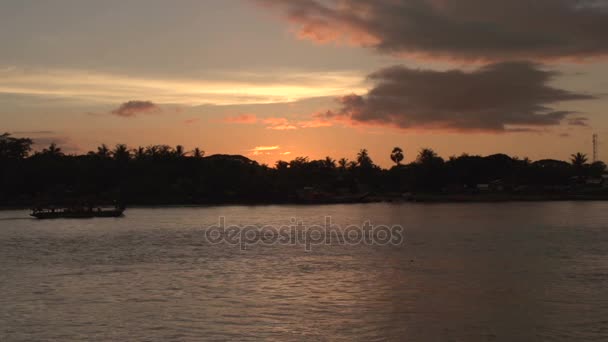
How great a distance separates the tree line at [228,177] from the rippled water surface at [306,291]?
5884cm

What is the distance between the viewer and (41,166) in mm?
96125

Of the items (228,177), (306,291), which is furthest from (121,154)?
(306,291)

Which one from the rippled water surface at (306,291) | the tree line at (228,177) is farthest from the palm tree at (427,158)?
the rippled water surface at (306,291)

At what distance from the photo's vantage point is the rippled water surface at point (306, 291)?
1656 centimetres

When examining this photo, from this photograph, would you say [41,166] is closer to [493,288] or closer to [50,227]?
[50,227]

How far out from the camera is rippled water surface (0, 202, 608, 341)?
1656 cm

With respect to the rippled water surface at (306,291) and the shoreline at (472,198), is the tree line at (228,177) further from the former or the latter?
the rippled water surface at (306,291)

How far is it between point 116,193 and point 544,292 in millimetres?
84503

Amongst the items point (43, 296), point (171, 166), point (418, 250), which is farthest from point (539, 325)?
point (171, 166)

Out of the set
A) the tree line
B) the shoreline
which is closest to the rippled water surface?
the tree line

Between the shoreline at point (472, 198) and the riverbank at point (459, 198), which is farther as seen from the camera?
the shoreline at point (472, 198)

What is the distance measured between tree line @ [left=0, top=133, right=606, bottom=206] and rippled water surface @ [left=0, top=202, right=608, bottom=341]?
58843 millimetres

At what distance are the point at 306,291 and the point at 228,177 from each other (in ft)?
286

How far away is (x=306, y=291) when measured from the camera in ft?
71.8
